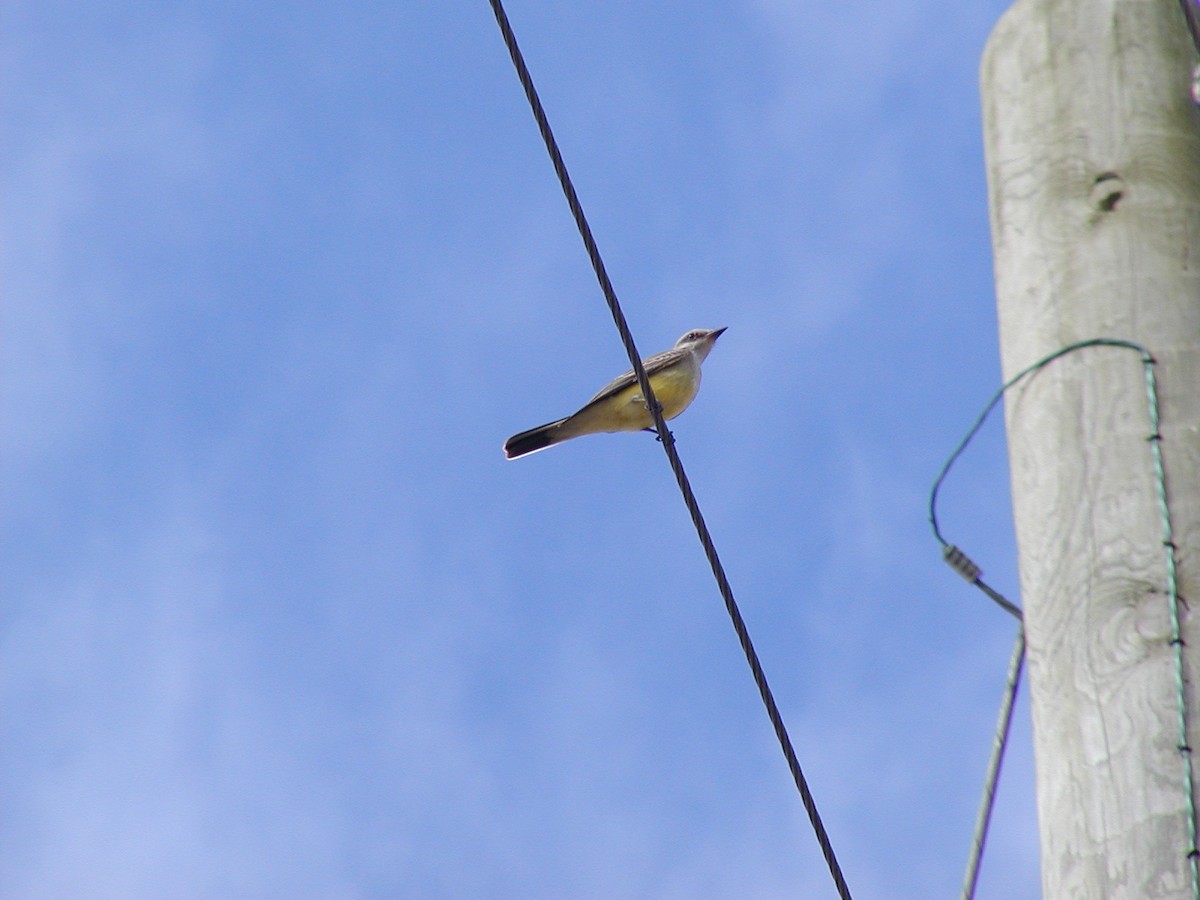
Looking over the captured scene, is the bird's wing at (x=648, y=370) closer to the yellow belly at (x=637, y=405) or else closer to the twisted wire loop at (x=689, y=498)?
the yellow belly at (x=637, y=405)

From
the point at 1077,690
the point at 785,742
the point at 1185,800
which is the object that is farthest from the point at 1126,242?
the point at 785,742

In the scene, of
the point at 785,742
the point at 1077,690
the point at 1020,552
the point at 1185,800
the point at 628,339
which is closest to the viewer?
the point at 1185,800

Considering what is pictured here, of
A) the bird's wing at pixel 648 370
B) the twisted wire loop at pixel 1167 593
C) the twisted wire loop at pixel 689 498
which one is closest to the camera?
the twisted wire loop at pixel 1167 593

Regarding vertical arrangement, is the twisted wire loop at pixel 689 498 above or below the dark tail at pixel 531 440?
above

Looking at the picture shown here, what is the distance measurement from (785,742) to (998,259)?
157cm

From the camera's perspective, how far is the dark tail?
1091 centimetres

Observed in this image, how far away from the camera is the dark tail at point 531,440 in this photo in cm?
1091

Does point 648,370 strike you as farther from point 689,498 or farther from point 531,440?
point 689,498

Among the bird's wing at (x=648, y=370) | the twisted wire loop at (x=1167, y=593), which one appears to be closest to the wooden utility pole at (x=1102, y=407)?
the twisted wire loop at (x=1167, y=593)

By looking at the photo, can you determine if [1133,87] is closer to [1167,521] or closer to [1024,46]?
[1024,46]

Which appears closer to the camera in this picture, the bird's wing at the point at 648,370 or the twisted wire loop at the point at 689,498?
the twisted wire loop at the point at 689,498

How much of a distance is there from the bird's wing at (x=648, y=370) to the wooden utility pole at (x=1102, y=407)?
7.08 metres

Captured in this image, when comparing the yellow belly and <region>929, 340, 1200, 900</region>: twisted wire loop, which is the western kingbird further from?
<region>929, 340, 1200, 900</region>: twisted wire loop

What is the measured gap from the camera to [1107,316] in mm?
2932
